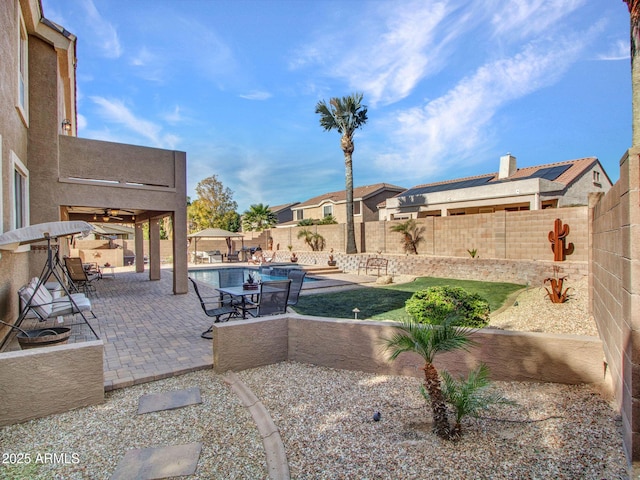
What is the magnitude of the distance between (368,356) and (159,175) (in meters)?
9.80

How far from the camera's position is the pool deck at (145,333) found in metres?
4.95

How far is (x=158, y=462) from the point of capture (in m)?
2.98

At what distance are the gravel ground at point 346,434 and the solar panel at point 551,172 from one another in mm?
22562

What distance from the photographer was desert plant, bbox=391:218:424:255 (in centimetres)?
2031

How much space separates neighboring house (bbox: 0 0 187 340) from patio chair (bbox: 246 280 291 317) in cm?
425

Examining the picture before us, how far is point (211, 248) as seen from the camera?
33.5 m

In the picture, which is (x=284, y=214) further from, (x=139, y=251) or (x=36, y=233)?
(x=36, y=233)

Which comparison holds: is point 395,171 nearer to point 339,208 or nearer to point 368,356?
point 339,208

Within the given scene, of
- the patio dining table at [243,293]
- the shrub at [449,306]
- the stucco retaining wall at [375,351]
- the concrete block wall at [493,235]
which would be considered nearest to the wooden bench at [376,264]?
the concrete block wall at [493,235]

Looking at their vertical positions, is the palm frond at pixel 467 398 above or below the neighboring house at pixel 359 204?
below

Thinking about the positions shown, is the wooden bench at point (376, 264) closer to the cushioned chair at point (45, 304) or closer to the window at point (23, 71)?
the cushioned chair at point (45, 304)

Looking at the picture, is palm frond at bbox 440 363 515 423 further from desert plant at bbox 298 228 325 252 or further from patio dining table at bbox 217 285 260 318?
desert plant at bbox 298 228 325 252

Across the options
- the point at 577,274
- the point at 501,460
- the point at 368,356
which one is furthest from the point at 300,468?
the point at 577,274

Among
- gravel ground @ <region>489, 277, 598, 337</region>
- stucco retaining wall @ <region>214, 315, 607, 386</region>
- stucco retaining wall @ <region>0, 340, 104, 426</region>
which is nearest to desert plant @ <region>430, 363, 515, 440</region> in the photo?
stucco retaining wall @ <region>214, 315, 607, 386</region>
